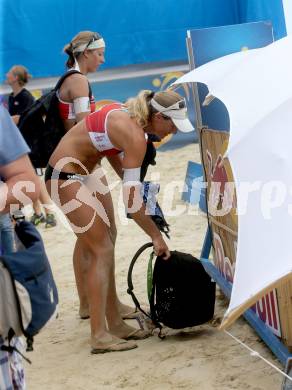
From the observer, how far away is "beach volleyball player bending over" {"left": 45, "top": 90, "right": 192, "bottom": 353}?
12.6 ft

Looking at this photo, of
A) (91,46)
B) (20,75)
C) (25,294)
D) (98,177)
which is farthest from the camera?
(20,75)

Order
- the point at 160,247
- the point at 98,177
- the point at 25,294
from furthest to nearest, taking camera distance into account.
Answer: the point at 98,177 → the point at 160,247 → the point at 25,294

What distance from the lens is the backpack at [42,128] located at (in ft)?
15.0

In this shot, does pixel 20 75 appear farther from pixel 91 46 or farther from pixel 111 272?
pixel 111 272

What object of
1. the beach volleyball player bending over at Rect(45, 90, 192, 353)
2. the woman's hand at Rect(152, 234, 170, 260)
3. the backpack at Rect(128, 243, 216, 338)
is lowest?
the backpack at Rect(128, 243, 216, 338)

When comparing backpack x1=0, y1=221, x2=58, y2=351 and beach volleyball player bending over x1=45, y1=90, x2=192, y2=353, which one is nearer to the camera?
backpack x1=0, y1=221, x2=58, y2=351

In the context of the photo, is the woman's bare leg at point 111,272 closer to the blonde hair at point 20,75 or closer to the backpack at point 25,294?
the backpack at point 25,294

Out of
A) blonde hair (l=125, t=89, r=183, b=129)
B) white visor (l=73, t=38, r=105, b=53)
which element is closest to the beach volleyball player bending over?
blonde hair (l=125, t=89, r=183, b=129)

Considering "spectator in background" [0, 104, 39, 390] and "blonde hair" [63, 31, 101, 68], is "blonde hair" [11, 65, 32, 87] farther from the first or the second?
"spectator in background" [0, 104, 39, 390]

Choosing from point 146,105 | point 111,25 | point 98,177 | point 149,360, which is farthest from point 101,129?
point 111,25

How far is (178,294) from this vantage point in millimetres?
4176

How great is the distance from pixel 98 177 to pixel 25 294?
7.06 feet

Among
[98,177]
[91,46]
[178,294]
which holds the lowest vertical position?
[178,294]

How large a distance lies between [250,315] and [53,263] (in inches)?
97.1
